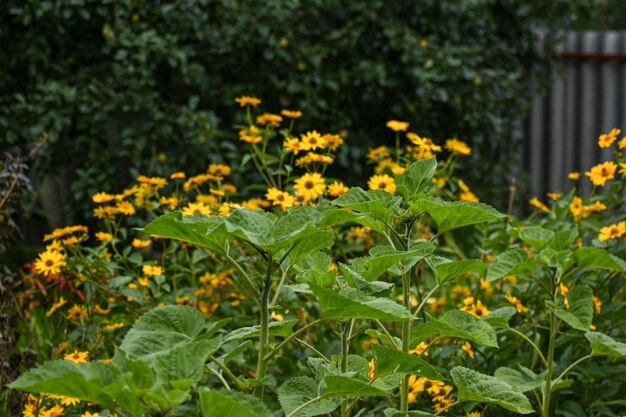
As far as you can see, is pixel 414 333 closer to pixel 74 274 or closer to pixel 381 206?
pixel 381 206

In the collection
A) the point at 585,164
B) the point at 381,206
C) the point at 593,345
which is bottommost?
the point at 585,164

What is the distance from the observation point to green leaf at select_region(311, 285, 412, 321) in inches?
44.1

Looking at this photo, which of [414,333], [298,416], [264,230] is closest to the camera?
[264,230]

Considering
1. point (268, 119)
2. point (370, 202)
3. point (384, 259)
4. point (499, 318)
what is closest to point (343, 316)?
point (384, 259)

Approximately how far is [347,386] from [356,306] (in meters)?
0.12

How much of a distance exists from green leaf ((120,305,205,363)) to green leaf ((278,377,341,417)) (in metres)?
0.18


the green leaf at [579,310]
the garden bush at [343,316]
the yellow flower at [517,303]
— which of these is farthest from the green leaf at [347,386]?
the yellow flower at [517,303]

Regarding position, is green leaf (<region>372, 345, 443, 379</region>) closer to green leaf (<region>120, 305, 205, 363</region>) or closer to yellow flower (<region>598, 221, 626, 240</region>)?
green leaf (<region>120, 305, 205, 363</region>)

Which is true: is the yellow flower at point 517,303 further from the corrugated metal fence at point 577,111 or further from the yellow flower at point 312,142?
the corrugated metal fence at point 577,111

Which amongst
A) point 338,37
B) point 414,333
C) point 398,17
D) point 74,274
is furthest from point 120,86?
point 414,333

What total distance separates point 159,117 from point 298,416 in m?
2.74

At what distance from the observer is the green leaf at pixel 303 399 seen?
4.28 feet

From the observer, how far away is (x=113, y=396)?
1.03 meters

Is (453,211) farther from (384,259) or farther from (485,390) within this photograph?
(485,390)
